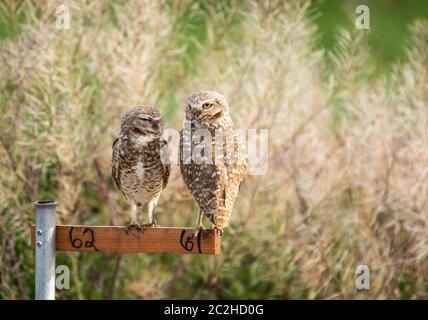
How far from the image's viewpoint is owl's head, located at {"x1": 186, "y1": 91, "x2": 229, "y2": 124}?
3543mm

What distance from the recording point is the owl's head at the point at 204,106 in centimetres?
354

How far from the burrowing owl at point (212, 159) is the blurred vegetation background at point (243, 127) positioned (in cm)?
176

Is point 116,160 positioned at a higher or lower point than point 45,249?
higher

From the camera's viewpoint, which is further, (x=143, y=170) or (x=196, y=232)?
(x=143, y=170)

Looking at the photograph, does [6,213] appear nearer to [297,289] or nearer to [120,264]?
[120,264]

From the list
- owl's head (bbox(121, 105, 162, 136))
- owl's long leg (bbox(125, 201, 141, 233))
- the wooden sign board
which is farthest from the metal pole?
owl's head (bbox(121, 105, 162, 136))

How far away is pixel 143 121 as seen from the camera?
12.5ft

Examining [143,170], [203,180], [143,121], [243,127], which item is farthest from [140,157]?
[243,127]

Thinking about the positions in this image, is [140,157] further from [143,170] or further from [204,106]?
[204,106]

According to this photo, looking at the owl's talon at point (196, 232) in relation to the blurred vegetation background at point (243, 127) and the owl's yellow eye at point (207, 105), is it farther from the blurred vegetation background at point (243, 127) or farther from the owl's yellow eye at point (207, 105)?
the blurred vegetation background at point (243, 127)

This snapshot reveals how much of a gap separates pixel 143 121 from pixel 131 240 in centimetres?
51

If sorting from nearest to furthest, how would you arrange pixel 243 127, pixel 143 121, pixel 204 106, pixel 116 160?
pixel 204 106, pixel 143 121, pixel 116 160, pixel 243 127

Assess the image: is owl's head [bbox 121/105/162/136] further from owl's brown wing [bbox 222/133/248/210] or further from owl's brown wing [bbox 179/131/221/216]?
owl's brown wing [bbox 222/133/248/210]
